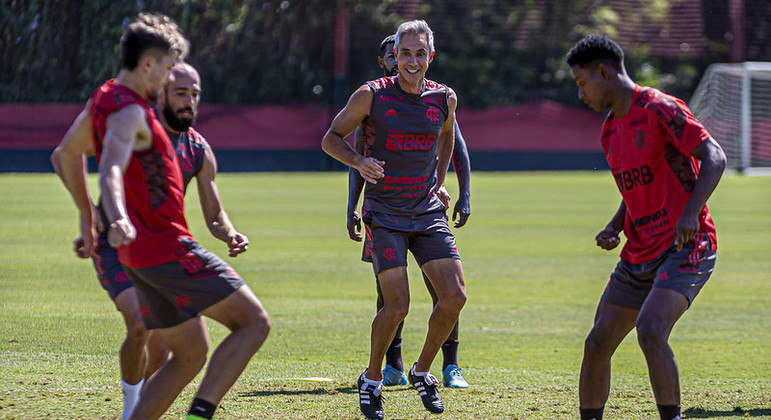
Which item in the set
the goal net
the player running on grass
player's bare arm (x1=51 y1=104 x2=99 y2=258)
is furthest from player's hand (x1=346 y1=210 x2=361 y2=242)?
the goal net

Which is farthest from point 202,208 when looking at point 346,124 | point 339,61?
point 339,61

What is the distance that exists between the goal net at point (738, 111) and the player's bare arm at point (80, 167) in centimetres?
3384

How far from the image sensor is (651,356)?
5434 millimetres

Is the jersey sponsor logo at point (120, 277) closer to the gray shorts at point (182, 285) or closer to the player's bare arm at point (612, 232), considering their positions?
the gray shorts at point (182, 285)

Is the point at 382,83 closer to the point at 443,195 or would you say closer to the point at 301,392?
the point at 443,195

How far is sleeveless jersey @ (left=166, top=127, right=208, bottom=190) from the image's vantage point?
5.79m

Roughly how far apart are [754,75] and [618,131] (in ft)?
118

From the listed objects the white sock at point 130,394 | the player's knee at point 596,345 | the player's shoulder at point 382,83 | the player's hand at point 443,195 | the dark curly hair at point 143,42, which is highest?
the dark curly hair at point 143,42

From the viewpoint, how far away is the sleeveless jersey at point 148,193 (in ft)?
15.8

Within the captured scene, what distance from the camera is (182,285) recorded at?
16.1 ft

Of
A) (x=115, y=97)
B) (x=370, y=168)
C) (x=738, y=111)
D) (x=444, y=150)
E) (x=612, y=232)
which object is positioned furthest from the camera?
(x=738, y=111)

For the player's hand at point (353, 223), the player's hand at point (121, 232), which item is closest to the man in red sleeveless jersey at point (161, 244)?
the player's hand at point (121, 232)

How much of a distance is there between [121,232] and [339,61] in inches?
1448

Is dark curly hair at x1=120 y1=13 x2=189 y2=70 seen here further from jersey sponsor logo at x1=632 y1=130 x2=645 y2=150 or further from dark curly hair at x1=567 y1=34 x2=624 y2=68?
jersey sponsor logo at x1=632 y1=130 x2=645 y2=150
